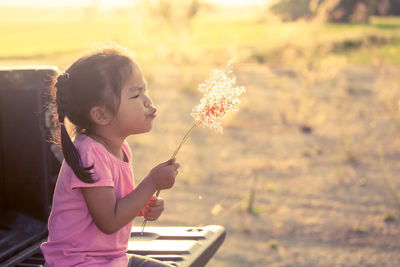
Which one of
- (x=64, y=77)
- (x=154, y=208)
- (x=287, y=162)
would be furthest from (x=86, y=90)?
(x=287, y=162)

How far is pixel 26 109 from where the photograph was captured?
2.98 meters

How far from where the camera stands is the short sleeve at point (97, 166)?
202 cm

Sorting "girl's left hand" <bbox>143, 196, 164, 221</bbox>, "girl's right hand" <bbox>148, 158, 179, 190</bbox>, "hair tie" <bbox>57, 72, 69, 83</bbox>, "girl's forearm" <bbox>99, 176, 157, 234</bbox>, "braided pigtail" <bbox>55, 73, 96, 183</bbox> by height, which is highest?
"hair tie" <bbox>57, 72, 69, 83</bbox>

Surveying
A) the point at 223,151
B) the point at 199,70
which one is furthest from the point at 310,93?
the point at 223,151

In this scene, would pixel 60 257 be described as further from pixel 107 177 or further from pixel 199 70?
pixel 199 70

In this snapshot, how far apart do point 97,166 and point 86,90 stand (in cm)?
25

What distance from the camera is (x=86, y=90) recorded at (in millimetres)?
2045

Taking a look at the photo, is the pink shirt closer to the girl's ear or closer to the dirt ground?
the girl's ear

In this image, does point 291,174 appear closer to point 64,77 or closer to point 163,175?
point 163,175

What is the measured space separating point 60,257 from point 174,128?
6.23m

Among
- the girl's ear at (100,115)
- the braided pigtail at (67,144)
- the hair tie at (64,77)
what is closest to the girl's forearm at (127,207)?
the braided pigtail at (67,144)

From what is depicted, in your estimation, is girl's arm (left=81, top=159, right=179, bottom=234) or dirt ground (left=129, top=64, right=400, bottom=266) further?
dirt ground (left=129, top=64, right=400, bottom=266)

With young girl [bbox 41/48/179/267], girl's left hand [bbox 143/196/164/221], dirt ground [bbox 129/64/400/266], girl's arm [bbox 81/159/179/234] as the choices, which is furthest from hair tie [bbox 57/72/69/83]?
dirt ground [bbox 129/64/400/266]

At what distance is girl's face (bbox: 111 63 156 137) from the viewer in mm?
2107
